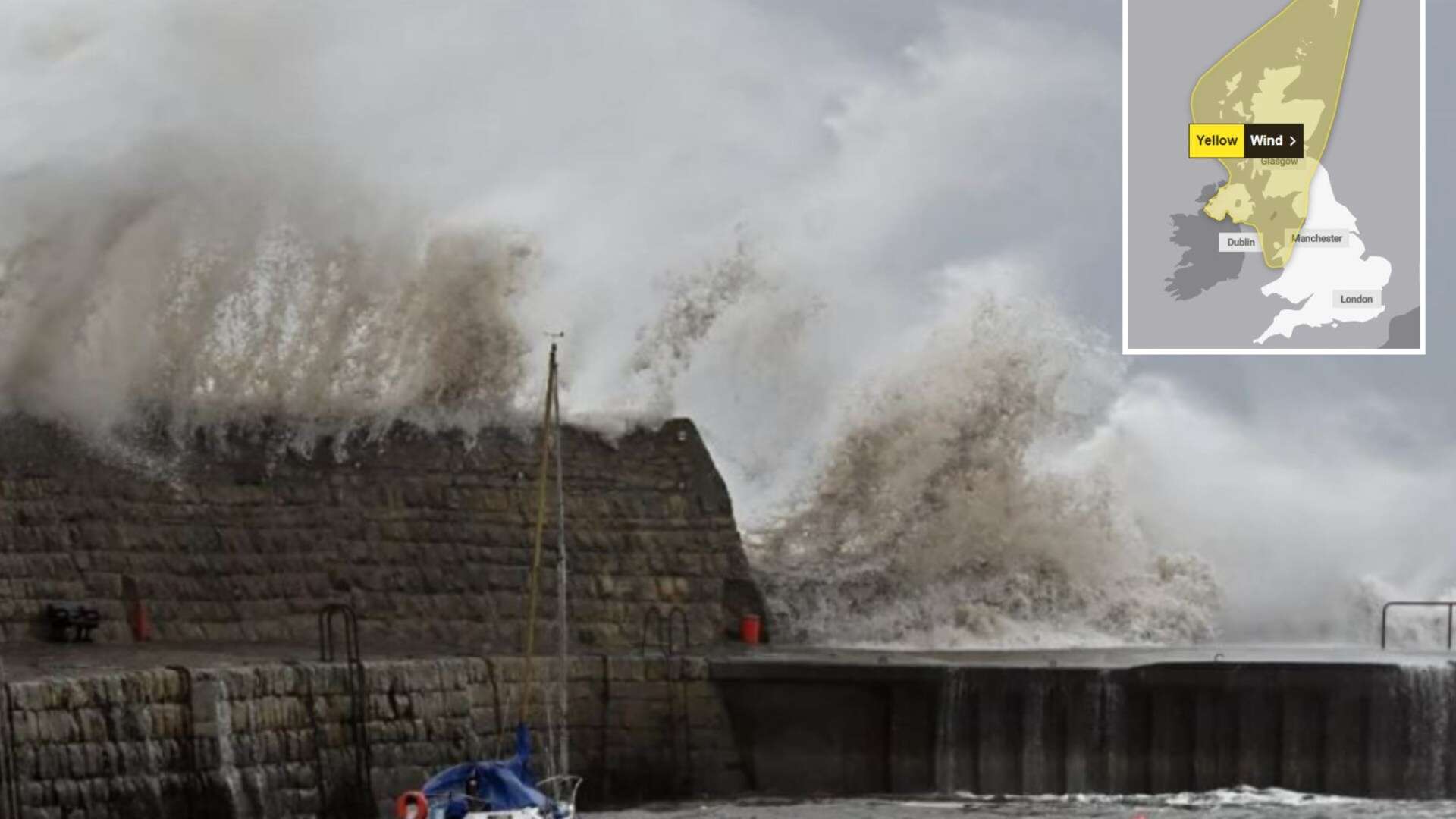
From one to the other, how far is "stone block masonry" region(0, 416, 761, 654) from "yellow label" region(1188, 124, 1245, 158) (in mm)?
6492

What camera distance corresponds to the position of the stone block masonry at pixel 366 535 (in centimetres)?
2947

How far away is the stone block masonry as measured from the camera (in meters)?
29.5

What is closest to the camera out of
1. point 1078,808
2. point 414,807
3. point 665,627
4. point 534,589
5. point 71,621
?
point 414,807

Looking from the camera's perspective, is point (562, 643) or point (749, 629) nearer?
point (562, 643)

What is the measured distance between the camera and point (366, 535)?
104ft

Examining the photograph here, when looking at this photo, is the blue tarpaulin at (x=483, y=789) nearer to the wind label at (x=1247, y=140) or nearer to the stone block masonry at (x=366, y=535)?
the stone block masonry at (x=366, y=535)

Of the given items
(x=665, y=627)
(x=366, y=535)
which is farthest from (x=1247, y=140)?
(x=366, y=535)

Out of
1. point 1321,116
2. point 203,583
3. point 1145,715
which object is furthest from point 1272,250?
point 203,583

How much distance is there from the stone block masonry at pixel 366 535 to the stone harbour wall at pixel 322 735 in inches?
52.0

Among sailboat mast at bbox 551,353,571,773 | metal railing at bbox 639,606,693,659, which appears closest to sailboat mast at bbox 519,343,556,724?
sailboat mast at bbox 551,353,571,773

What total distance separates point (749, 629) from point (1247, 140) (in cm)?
723

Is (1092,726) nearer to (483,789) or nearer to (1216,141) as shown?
(1216,141)

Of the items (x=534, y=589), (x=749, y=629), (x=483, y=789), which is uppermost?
(x=534, y=589)

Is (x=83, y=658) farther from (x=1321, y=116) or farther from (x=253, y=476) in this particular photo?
(x=1321, y=116)
